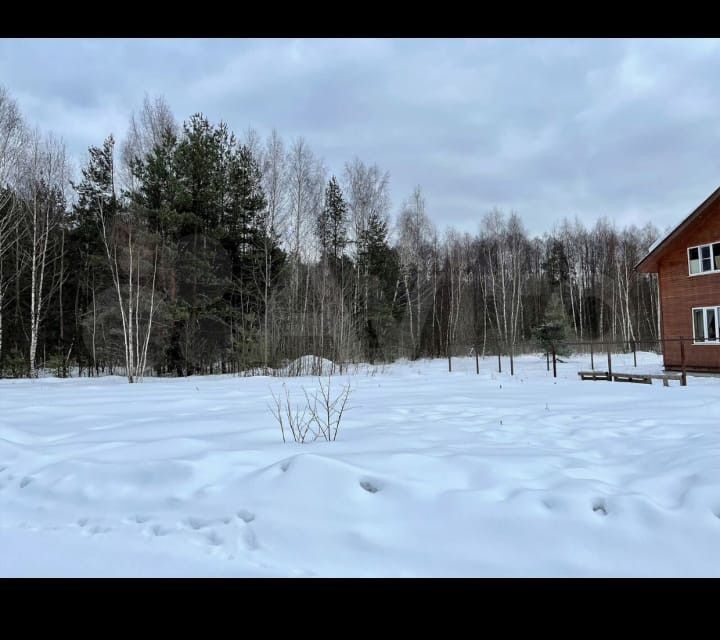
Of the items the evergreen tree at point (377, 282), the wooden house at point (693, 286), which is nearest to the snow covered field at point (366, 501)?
the wooden house at point (693, 286)

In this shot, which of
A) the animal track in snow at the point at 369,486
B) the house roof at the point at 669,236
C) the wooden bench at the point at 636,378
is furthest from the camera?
the house roof at the point at 669,236

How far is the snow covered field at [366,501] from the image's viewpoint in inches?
81.6

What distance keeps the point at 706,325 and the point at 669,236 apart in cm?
335

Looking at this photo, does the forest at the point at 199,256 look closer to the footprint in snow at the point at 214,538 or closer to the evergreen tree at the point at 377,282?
the evergreen tree at the point at 377,282

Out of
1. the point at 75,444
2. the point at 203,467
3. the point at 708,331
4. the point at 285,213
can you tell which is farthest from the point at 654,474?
the point at 285,213

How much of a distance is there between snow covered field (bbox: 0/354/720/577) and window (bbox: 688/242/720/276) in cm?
1289

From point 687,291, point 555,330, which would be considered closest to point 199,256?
point 555,330

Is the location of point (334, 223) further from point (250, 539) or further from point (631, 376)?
point (250, 539)

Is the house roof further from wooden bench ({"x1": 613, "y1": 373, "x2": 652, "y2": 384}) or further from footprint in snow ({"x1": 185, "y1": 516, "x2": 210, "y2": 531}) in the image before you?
footprint in snow ({"x1": 185, "y1": 516, "x2": 210, "y2": 531})

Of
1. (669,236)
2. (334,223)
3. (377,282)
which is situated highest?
(334,223)

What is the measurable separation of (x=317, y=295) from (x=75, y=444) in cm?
1645

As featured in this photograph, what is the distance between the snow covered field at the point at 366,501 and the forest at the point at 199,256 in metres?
10.4

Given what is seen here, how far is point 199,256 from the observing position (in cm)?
1767

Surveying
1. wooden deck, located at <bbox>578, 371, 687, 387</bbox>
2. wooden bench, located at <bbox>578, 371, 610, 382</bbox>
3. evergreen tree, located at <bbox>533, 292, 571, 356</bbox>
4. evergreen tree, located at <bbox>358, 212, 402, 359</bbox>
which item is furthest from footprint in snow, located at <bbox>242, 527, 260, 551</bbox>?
evergreen tree, located at <bbox>533, 292, 571, 356</bbox>
